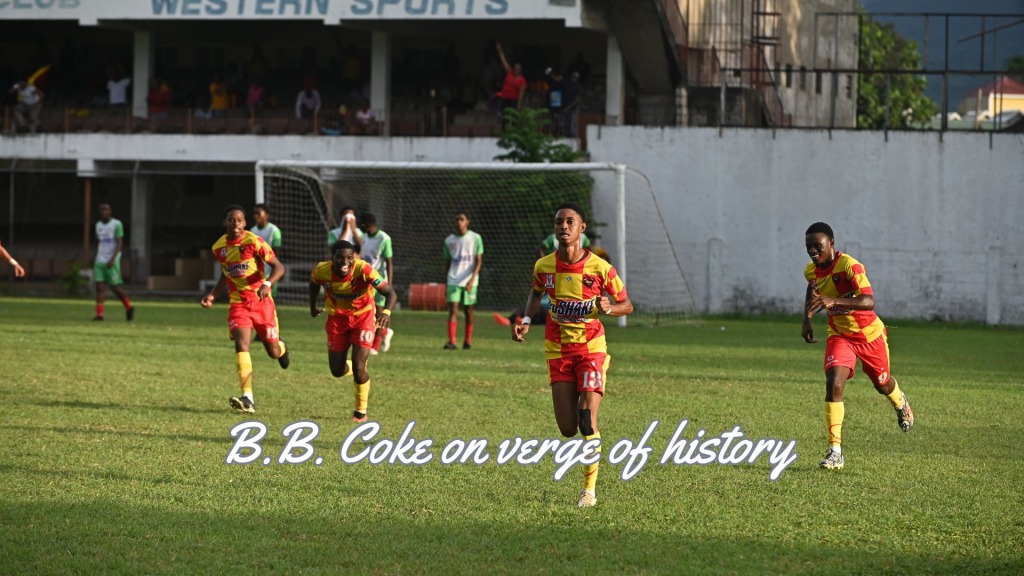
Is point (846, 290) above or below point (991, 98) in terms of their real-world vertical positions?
below

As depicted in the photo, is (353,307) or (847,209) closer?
(353,307)

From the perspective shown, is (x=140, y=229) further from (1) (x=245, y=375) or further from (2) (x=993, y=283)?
(1) (x=245, y=375)

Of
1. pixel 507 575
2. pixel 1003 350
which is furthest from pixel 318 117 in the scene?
pixel 507 575

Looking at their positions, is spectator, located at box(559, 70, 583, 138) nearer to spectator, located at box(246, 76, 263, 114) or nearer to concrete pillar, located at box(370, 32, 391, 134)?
concrete pillar, located at box(370, 32, 391, 134)

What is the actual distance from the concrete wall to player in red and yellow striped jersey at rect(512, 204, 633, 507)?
21.5 metres

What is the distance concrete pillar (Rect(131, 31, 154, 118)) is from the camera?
37.6 m

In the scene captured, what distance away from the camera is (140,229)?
3806 cm

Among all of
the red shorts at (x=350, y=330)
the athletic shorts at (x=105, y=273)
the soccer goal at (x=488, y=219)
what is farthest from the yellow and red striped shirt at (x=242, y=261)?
the soccer goal at (x=488, y=219)

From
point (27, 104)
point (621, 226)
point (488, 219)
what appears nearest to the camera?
point (621, 226)

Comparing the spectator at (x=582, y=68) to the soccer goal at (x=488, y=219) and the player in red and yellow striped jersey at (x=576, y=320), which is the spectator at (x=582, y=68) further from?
the player in red and yellow striped jersey at (x=576, y=320)

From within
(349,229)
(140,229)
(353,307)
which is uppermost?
(349,229)

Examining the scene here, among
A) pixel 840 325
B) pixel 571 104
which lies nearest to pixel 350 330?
pixel 840 325

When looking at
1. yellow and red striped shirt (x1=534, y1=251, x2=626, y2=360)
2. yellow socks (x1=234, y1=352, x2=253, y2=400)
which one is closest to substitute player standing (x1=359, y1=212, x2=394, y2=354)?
yellow socks (x1=234, y1=352, x2=253, y2=400)

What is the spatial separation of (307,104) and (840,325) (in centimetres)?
2578
